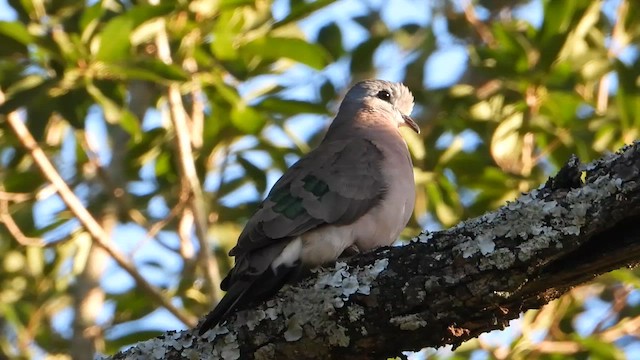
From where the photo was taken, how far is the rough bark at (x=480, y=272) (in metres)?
2.40

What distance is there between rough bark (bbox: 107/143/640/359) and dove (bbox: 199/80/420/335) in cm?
36

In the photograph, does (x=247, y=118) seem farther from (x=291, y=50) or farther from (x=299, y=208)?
(x=299, y=208)

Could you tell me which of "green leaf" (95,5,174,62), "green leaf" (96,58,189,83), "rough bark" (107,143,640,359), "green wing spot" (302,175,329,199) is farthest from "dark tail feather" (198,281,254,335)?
"green leaf" (95,5,174,62)

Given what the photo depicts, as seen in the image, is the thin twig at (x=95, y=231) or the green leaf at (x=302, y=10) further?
the green leaf at (x=302, y=10)

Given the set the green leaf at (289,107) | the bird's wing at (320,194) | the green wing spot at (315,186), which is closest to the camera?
the bird's wing at (320,194)

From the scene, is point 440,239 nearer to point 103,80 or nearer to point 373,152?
point 373,152

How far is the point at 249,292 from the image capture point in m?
2.94

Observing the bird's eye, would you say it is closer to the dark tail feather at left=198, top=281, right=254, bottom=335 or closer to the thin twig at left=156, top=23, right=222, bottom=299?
the thin twig at left=156, top=23, right=222, bottom=299

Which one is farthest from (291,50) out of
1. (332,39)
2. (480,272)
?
(480,272)

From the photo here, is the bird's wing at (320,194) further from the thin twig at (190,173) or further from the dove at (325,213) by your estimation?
the thin twig at (190,173)

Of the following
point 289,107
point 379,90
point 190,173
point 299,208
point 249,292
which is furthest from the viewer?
point 289,107

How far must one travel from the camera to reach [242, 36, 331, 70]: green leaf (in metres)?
4.77

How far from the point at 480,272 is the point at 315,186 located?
3.96ft

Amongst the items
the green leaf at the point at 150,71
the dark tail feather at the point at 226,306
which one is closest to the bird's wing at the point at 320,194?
the dark tail feather at the point at 226,306
